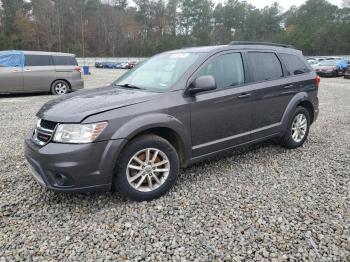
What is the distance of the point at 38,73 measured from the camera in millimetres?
11203

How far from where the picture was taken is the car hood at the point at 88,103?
2.97 m

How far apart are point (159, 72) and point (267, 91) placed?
1627 mm

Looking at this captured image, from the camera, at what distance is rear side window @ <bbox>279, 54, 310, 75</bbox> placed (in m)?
4.88

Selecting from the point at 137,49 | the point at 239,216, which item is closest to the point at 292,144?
the point at 239,216

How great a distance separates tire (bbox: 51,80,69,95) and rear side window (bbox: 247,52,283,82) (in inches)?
372

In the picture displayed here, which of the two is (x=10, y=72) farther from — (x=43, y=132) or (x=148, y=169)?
(x=148, y=169)

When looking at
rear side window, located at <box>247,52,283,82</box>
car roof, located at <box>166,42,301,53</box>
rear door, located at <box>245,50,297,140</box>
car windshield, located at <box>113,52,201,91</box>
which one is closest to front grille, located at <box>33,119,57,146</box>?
car windshield, located at <box>113,52,201,91</box>

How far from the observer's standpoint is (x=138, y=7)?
80438 mm

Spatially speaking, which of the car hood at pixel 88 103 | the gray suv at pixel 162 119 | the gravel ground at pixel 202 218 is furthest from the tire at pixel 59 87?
the car hood at pixel 88 103

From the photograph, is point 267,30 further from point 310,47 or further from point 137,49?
point 137,49

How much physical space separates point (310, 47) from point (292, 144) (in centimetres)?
6465

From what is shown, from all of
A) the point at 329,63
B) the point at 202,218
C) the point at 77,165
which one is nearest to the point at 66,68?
the point at 77,165

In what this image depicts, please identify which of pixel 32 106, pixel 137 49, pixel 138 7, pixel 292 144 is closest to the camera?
pixel 292 144

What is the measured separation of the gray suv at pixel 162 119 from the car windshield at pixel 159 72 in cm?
2
